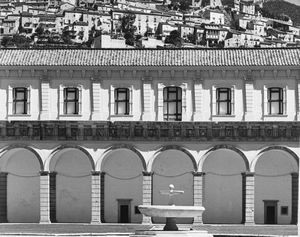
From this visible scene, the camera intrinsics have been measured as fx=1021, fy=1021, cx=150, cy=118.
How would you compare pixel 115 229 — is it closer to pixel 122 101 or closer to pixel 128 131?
pixel 128 131

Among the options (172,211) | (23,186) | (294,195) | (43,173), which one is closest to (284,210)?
(294,195)

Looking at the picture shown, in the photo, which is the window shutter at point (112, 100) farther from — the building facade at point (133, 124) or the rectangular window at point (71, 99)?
the rectangular window at point (71, 99)

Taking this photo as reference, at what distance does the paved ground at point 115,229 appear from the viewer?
49.4 meters

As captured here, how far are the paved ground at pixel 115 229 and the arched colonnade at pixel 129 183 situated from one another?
10.4ft

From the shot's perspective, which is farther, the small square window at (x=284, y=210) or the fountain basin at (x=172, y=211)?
the small square window at (x=284, y=210)

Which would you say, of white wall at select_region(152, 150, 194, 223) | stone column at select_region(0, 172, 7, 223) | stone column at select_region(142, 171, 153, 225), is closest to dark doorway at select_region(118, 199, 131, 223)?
white wall at select_region(152, 150, 194, 223)

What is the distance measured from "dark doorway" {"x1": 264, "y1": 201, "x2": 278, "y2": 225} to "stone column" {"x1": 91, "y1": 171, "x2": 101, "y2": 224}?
9.37 m

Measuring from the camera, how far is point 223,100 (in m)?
58.0

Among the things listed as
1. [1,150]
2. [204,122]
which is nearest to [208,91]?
[204,122]

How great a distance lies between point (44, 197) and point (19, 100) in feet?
20.4

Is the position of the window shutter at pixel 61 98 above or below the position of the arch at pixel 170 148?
above

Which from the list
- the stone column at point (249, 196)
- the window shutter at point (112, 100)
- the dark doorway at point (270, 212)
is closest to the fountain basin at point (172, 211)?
the stone column at point (249, 196)

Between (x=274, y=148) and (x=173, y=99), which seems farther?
(x=173, y=99)

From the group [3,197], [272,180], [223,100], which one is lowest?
[3,197]
